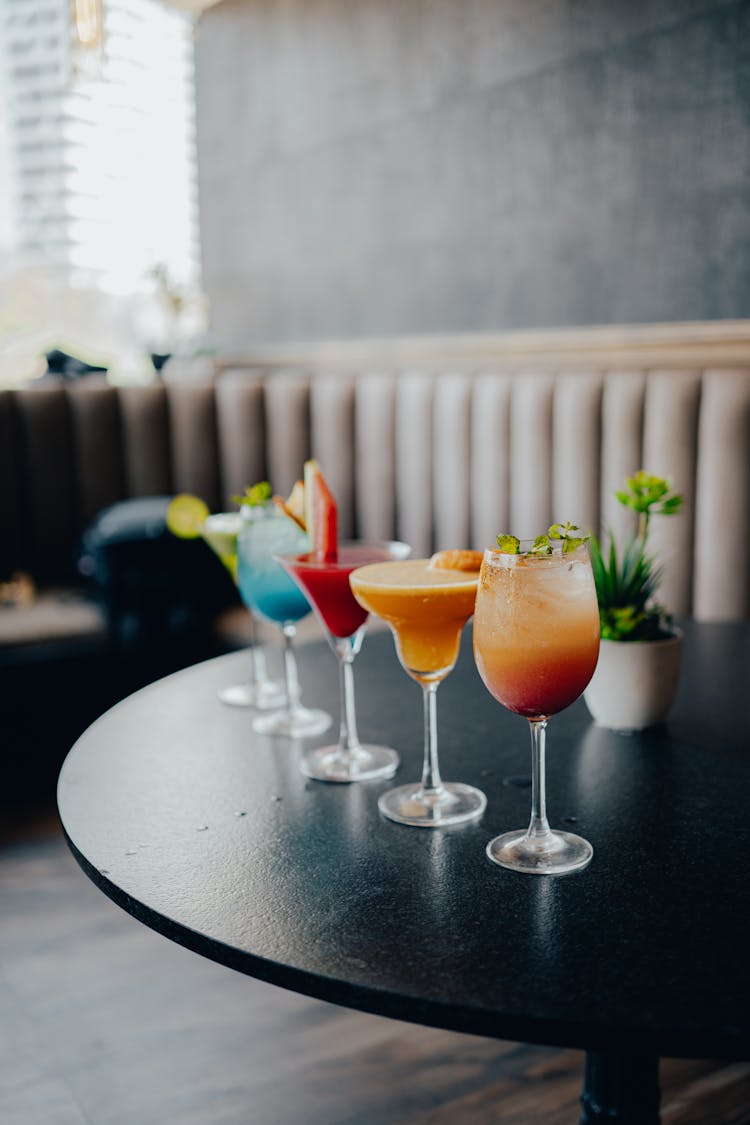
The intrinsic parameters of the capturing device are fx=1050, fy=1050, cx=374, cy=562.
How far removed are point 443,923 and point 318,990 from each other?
0.11 metres

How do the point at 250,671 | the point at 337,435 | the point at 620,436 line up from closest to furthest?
the point at 250,671 < the point at 620,436 < the point at 337,435

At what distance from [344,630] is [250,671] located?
39 cm

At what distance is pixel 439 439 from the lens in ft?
9.39

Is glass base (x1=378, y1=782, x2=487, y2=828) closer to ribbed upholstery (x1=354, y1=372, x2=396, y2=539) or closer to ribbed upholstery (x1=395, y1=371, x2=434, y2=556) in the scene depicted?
ribbed upholstery (x1=395, y1=371, x2=434, y2=556)

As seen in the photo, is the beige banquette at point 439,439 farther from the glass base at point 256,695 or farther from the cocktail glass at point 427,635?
the cocktail glass at point 427,635

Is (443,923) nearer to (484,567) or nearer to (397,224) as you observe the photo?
(484,567)

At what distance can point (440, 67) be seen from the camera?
3049mm

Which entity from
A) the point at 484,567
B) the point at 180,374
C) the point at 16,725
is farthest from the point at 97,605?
the point at 484,567

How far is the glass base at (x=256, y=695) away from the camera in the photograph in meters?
1.30

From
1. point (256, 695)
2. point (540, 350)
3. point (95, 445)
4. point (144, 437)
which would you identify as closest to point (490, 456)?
point (540, 350)

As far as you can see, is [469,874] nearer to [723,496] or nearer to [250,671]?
[250,671]

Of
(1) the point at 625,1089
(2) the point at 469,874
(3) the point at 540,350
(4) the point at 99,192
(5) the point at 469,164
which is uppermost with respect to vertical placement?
(4) the point at 99,192

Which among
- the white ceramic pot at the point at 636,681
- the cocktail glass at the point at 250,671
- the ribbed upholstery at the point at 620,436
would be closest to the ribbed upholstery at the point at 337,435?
the ribbed upholstery at the point at 620,436

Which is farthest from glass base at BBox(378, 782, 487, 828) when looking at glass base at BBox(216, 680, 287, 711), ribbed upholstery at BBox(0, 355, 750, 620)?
ribbed upholstery at BBox(0, 355, 750, 620)
